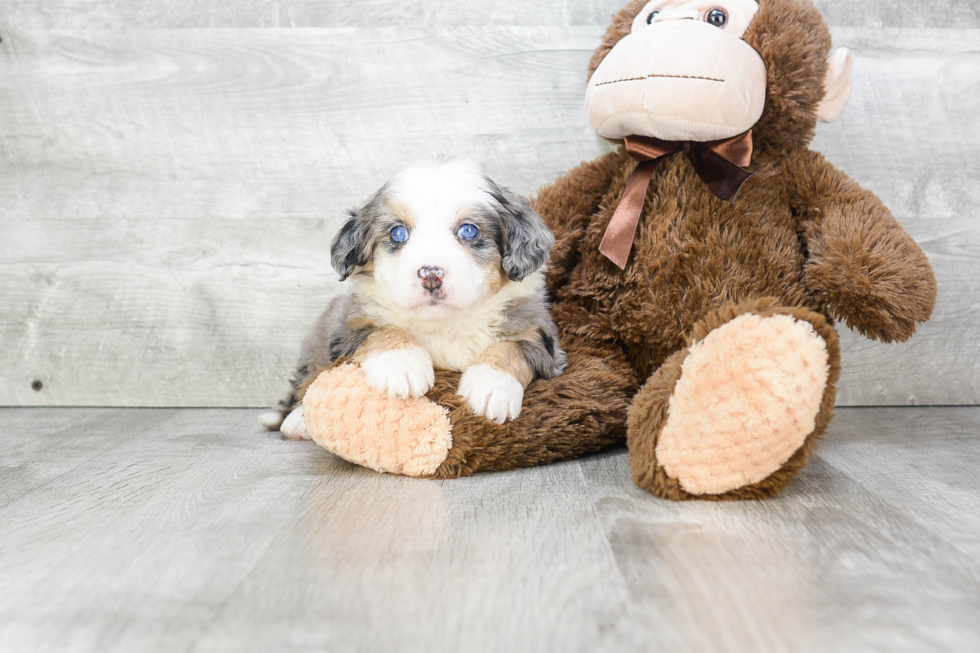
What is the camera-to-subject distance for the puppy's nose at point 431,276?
1.67m

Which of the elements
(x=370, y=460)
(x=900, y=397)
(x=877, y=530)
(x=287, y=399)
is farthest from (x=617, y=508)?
(x=900, y=397)

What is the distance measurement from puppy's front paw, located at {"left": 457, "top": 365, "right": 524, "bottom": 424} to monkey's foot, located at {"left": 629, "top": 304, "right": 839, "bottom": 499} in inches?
13.0

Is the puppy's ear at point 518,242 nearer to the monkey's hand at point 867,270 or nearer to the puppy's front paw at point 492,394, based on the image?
the puppy's front paw at point 492,394

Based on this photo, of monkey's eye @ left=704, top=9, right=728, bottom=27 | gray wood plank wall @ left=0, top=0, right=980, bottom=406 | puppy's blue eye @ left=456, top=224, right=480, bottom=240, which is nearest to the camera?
puppy's blue eye @ left=456, top=224, right=480, bottom=240

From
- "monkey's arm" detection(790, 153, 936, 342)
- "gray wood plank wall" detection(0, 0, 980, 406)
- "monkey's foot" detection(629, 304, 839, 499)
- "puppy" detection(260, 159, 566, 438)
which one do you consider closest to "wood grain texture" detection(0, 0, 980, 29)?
"gray wood plank wall" detection(0, 0, 980, 406)

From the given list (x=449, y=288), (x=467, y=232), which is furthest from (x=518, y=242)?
(x=449, y=288)

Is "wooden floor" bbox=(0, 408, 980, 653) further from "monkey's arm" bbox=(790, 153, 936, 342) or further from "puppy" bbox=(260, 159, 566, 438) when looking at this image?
"monkey's arm" bbox=(790, 153, 936, 342)

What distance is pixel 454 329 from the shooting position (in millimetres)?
1883

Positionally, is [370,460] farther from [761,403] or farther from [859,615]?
[859,615]

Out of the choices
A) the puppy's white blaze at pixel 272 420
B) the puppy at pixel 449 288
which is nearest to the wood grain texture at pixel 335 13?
the puppy at pixel 449 288

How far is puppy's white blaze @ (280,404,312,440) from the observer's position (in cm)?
220

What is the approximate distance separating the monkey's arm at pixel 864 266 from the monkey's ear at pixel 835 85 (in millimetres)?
190

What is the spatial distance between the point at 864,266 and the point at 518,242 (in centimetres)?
79

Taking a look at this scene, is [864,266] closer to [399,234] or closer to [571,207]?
[571,207]
